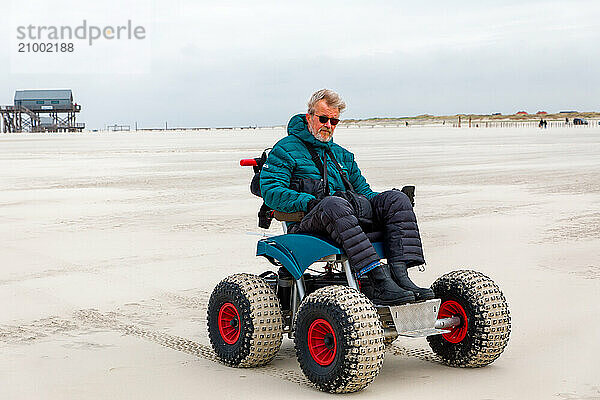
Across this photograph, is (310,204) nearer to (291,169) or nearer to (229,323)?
(291,169)

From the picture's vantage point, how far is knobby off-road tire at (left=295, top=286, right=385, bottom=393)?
479 centimetres

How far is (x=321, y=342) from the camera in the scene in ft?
16.8

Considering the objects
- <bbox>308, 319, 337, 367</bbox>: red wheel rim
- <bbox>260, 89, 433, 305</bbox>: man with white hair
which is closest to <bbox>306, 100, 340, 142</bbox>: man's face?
<bbox>260, 89, 433, 305</bbox>: man with white hair

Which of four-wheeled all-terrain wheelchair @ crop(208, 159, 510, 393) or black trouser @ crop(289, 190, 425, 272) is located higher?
black trouser @ crop(289, 190, 425, 272)

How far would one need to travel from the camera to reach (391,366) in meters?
5.61

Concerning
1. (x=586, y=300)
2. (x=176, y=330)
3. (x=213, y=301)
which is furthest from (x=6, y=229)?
(x=586, y=300)

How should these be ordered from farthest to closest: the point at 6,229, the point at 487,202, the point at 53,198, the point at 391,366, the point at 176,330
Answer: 1. the point at 53,198
2. the point at 487,202
3. the point at 6,229
4. the point at 176,330
5. the point at 391,366

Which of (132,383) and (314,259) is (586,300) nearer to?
(314,259)

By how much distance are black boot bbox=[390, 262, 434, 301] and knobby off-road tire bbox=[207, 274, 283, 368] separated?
809mm

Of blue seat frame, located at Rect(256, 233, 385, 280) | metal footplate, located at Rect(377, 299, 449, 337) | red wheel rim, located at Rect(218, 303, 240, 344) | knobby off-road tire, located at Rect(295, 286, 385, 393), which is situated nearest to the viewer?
knobby off-road tire, located at Rect(295, 286, 385, 393)

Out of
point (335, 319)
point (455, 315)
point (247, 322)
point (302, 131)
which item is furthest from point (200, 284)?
point (335, 319)

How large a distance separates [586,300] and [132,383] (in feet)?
13.0

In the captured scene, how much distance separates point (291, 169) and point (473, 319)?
4.80 ft

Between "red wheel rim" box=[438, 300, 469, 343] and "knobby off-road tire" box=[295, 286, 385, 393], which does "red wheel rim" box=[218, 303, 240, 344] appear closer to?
"knobby off-road tire" box=[295, 286, 385, 393]
